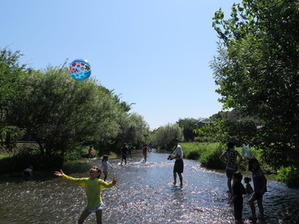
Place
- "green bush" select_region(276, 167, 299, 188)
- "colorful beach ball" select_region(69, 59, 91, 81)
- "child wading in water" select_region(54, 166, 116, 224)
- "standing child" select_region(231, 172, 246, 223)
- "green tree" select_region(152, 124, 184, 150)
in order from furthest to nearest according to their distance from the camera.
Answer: "green tree" select_region(152, 124, 184, 150) → "colorful beach ball" select_region(69, 59, 91, 81) → "green bush" select_region(276, 167, 299, 188) → "standing child" select_region(231, 172, 246, 223) → "child wading in water" select_region(54, 166, 116, 224)

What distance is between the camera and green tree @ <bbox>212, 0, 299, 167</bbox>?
276 inches

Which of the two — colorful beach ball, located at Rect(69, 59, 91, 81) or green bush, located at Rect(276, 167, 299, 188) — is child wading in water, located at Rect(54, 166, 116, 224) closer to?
green bush, located at Rect(276, 167, 299, 188)

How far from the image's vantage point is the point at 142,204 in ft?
31.1

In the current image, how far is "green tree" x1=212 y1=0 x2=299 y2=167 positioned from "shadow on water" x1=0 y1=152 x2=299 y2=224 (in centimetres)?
217

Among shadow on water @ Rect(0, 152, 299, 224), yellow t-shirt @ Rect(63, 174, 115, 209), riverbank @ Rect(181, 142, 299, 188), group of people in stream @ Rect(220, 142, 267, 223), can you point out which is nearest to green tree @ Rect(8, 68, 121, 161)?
shadow on water @ Rect(0, 152, 299, 224)

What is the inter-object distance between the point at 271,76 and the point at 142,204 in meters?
5.88

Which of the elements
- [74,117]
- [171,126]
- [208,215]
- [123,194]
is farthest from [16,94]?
[171,126]

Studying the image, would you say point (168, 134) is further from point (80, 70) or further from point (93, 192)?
point (93, 192)

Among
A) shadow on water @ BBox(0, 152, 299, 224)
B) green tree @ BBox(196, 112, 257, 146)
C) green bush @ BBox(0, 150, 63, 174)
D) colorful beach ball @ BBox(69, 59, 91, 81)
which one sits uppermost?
colorful beach ball @ BBox(69, 59, 91, 81)

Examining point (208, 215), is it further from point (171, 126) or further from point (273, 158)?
point (171, 126)

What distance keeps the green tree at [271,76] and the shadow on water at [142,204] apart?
217 centimetres

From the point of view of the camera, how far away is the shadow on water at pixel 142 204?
7754mm

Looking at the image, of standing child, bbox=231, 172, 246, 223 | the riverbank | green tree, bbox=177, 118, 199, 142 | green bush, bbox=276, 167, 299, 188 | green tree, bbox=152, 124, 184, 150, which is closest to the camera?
standing child, bbox=231, 172, 246, 223

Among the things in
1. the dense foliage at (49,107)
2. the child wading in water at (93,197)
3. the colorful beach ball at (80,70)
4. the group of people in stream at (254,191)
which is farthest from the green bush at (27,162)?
the group of people in stream at (254,191)
